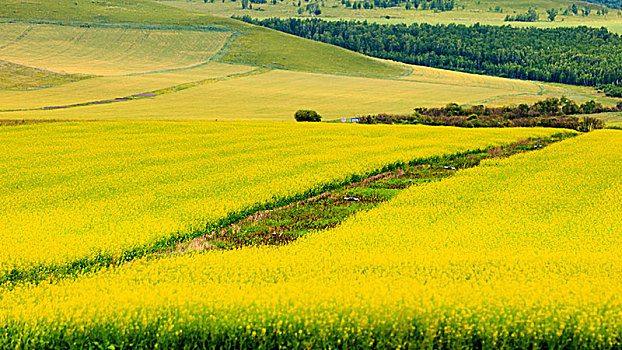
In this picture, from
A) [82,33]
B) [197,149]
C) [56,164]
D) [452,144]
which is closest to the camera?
[56,164]

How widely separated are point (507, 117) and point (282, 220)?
2791 inches

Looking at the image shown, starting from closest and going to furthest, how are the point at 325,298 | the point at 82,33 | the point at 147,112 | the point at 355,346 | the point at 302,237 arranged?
the point at 355,346, the point at 325,298, the point at 302,237, the point at 147,112, the point at 82,33

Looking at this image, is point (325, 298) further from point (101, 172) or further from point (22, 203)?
point (101, 172)

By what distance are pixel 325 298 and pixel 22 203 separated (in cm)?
1573

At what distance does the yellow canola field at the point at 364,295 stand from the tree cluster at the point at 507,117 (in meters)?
55.1

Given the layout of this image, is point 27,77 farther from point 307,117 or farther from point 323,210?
point 323,210

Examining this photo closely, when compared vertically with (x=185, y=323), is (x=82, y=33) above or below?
above

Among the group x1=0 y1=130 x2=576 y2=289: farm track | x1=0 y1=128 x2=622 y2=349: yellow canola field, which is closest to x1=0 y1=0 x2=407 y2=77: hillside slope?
x1=0 y1=130 x2=576 y2=289: farm track

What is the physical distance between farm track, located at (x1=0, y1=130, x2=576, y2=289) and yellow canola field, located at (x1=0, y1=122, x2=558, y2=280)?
1.01 ft

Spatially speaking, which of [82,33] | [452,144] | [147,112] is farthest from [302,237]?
[82,33]

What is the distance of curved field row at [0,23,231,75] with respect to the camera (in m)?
124

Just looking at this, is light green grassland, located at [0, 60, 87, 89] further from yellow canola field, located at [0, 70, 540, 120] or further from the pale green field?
yellow canola field, located at [0, 70, 540, 120]

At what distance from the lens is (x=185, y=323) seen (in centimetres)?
1007

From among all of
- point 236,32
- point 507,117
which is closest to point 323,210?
point 507,117
